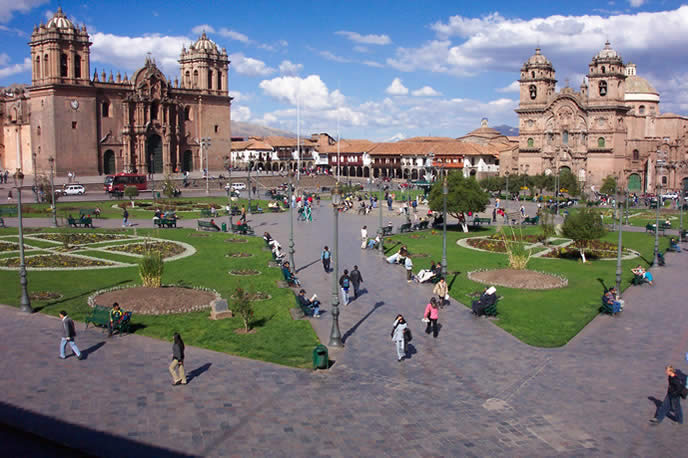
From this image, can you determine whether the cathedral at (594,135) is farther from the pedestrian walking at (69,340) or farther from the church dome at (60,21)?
the pedestrian walking at (69,340)

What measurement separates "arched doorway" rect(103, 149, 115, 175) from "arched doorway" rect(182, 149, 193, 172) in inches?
385

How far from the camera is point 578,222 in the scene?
3039 centimetres

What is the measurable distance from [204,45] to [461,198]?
174 ft

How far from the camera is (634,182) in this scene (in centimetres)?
8038

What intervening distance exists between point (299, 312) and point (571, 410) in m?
8.73

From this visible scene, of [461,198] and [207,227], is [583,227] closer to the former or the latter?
[461,198]

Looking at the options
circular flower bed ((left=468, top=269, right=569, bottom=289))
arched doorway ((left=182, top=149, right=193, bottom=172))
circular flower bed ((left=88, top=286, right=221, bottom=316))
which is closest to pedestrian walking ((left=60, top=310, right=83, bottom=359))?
circular flower bed ((left=88, top=286, right=221, bottom=316))

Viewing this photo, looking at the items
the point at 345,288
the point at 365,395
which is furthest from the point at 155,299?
the point at 365,395

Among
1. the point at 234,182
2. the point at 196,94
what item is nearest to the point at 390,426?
the point at 234,182

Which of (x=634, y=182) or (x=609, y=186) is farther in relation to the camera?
(x=634, y=182)

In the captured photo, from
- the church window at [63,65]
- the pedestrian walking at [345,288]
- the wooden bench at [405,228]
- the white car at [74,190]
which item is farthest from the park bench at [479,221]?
the church window at [63,65]

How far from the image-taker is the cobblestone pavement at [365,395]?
423 inches

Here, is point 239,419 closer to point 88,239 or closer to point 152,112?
point 88,239

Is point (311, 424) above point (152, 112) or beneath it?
beneath
